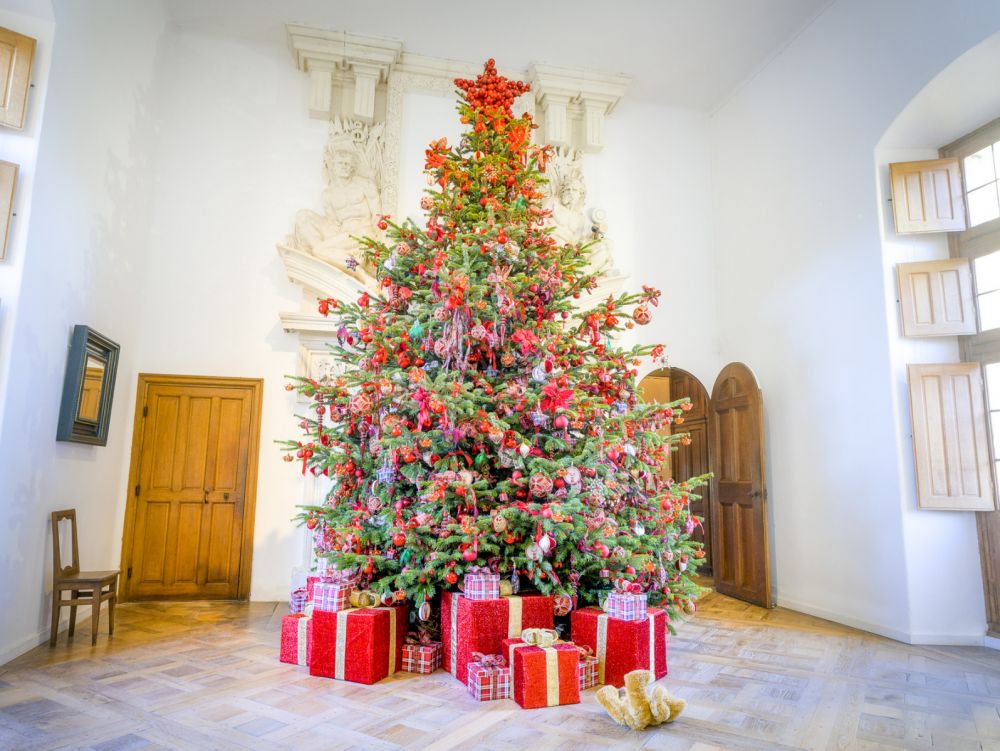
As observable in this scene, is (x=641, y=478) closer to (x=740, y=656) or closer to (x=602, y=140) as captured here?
(x=740, y=656)

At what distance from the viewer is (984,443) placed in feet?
12.8

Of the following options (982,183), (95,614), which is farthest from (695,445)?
(95,614)

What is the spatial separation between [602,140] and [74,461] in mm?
5324

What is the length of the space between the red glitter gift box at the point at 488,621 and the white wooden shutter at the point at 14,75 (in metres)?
3.38

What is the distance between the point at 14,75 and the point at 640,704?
4311 millimetres

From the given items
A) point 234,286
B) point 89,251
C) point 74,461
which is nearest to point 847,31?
point 234,286

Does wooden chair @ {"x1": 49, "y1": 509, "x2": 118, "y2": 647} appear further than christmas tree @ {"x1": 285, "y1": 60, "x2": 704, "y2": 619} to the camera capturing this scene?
Yes

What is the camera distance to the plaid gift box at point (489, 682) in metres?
2.66

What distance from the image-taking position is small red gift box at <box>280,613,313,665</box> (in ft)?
10.5

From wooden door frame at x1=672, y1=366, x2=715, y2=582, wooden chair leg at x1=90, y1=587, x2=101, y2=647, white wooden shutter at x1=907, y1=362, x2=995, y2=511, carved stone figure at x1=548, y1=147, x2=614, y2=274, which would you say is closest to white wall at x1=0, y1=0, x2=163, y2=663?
wooden chair leg at x1=90, y1=587, x2=101, y2=647

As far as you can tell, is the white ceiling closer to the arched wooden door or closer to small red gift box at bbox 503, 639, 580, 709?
the arched wooden door

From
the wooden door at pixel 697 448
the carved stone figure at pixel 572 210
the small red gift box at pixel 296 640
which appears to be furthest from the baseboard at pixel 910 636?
the small red gift box at pixel 296 640

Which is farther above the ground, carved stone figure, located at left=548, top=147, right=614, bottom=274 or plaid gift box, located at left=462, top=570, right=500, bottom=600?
carved stone figure, located at left=548, top=147, right=614, bottom=274

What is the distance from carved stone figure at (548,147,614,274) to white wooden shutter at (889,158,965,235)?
235 cm
